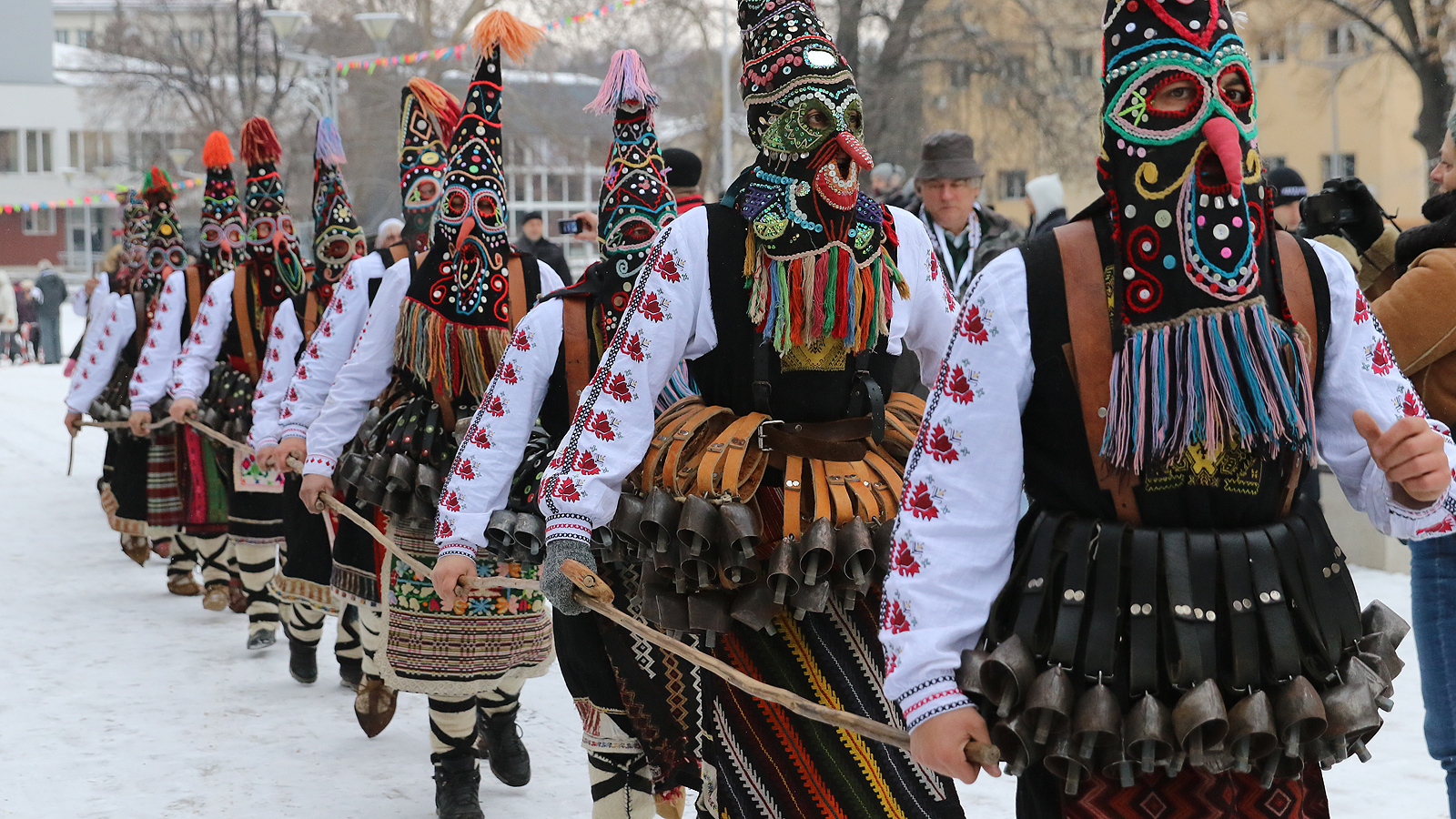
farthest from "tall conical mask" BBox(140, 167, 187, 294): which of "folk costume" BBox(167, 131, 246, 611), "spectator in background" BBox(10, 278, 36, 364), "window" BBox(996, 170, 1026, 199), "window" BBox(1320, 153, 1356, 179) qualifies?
"window" BBox(1320, 153, 1356, 179)

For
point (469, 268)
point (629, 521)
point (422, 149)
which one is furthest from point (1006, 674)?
point (422, 149)

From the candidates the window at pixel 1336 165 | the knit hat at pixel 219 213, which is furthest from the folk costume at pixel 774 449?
the window at pixel 1336 165

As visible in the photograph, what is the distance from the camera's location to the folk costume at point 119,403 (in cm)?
935

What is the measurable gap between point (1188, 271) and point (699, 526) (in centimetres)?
129

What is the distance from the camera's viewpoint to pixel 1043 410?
2.37m

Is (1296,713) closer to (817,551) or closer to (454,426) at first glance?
(817,551)

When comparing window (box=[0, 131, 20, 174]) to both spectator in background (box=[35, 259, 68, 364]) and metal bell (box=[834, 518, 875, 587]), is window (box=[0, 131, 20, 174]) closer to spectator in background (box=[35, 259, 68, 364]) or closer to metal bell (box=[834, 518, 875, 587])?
spectator in background (box=[35, 259, 68, 364])

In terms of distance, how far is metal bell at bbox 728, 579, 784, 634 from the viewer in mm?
3258

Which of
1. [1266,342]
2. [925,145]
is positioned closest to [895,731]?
[1266,342]

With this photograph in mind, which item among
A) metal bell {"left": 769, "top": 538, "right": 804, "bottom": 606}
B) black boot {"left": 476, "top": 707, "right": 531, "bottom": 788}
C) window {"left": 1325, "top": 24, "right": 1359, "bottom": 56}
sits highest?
window {"left": 1325, "top": 24, "right": 1359, "bottom": 56}

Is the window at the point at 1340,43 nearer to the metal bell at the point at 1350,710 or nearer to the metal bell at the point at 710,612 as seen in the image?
the metal bell at the point at 710,612

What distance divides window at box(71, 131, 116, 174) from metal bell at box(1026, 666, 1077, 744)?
6226cm

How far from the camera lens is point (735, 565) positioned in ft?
10.6

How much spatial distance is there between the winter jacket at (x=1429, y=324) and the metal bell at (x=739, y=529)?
1.78 meters
